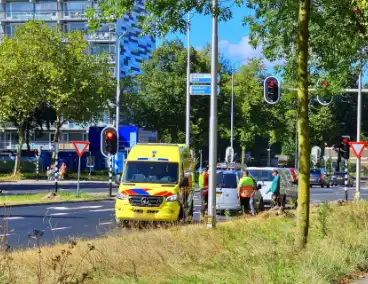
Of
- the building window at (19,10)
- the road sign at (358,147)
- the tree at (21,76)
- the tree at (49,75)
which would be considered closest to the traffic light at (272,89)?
the road sign at (358,147)

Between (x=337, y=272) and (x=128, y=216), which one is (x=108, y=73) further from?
(x=337, y=272)

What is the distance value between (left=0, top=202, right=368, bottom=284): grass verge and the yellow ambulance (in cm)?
562

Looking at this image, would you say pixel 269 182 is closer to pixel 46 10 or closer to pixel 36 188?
pixel 36 188

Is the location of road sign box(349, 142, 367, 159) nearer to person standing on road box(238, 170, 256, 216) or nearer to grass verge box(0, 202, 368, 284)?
person standing on road box(238, 170, 256, 216)

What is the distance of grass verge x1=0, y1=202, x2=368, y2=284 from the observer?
7.88 m

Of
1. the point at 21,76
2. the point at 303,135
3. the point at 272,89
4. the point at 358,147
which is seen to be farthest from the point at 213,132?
the point at 21,76

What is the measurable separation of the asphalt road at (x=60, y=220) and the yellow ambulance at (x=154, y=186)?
31.1 inches

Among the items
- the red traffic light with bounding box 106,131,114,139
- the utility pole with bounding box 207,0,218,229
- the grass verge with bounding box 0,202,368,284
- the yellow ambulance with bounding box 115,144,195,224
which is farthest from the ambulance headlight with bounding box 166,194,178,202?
the red traffic light with bounding box 106,131,114,139

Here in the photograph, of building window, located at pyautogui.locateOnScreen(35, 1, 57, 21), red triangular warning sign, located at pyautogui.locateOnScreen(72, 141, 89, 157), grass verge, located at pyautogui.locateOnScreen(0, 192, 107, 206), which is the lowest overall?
grass verge, located at pyautogui.locateOnScreen(0, 192, 107, 206)

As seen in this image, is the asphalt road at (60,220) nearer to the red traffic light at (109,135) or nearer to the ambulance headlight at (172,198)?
the ambulance headlight at (172,198)

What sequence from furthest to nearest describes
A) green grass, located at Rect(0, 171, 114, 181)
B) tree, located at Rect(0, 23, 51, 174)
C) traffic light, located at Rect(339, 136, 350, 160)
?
green grass, located at Rect(0, 171, 114, 181)
tree, located at Rect(0, 23, 51, 174)
traffic light, located at Rect(339, 136, 350, 160)

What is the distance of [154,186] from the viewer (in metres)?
19.2

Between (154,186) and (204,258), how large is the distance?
955 centimetres

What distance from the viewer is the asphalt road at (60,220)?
16317mm
